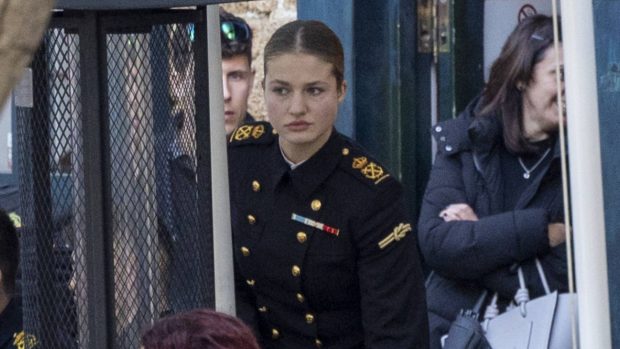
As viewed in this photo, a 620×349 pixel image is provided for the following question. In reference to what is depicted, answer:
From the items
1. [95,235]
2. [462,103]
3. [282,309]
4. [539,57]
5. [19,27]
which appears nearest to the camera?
[19,27]

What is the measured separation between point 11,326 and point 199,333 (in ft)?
5.79

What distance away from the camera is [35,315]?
3037 mm

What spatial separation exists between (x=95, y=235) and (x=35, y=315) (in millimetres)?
277

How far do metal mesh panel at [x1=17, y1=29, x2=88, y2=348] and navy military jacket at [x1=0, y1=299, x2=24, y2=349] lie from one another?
85cm

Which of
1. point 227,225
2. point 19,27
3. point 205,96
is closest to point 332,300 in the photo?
point 227,225

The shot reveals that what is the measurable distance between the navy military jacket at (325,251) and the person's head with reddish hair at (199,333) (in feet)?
2.78

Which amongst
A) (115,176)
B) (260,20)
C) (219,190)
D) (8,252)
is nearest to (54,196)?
(115,176)

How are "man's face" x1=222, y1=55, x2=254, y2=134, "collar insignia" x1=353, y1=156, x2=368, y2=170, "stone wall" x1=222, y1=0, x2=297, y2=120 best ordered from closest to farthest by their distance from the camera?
"collar insignia" x1=353, y1=156, x2=368, y2=170
"man's face" x1=222, y1=55, x2=254, y2=134
"stone wall" x1=222, y1=0, x2=297, y2=120

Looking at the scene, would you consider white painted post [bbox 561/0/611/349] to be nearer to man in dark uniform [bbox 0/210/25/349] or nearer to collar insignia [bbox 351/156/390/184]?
collar insignia [bbox 351/156/390/184]

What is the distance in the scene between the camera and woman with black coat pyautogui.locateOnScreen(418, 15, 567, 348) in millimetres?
3834

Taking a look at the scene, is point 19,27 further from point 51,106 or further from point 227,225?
point 227,225

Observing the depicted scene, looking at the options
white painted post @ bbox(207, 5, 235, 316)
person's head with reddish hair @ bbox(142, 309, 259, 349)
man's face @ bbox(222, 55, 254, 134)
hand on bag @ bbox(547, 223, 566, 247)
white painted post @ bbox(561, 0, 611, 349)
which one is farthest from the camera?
man's face @ bbox(222, 55, 254, 134)

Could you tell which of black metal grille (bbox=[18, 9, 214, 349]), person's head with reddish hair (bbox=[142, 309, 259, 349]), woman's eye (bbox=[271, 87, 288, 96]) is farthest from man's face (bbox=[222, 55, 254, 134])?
person's head with reddish hair (bbox=[142, 309, 259, 349])

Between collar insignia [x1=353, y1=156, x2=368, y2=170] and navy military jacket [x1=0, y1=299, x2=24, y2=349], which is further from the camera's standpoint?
navy military jacket [x1=0, y1=299, x2=24, y2=349]
